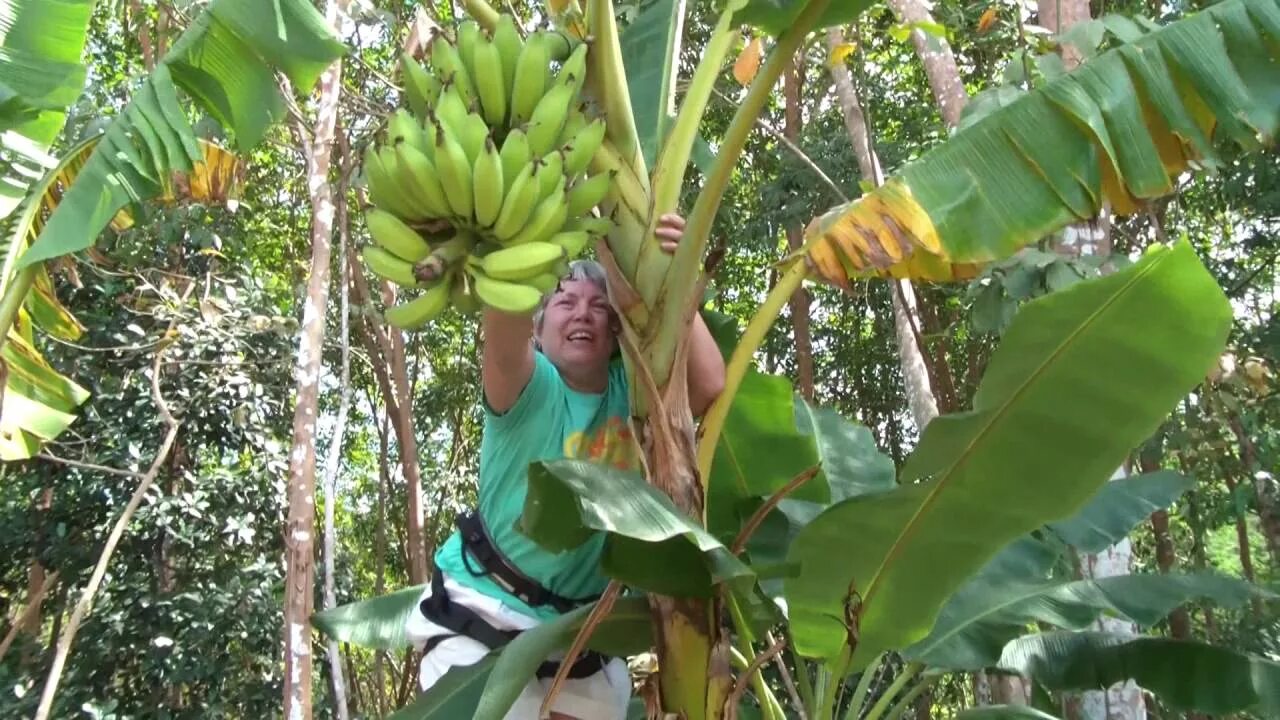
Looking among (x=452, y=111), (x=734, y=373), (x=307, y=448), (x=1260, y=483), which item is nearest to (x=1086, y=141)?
(x=734, y=373)

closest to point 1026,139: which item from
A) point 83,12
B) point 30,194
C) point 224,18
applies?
point 224,18

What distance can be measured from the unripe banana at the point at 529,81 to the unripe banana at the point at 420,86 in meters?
0.13

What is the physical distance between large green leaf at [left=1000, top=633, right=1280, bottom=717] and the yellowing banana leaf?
1067 mm

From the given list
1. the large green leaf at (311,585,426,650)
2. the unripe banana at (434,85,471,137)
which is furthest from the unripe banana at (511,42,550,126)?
the large green leaf at (311,585,426,650)

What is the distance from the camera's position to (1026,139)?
190cm

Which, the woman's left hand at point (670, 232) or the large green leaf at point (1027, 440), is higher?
the woman's left hand at point (670, 232)

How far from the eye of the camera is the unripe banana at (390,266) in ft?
4.68

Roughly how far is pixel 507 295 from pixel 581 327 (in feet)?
1.69

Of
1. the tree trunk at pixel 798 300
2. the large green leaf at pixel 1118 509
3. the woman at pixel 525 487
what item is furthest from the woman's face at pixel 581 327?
the tree trunk at pixel 798 300

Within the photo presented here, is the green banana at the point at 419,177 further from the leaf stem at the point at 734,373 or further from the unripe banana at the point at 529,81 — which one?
the leaf stem at the point at 734,373

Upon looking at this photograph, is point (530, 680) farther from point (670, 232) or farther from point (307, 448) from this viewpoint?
point (307, 448)

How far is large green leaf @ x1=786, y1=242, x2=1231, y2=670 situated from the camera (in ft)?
4.78

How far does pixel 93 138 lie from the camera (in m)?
2.39

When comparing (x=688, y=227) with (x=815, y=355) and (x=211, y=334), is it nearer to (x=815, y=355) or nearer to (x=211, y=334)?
(x=211, y=334)
